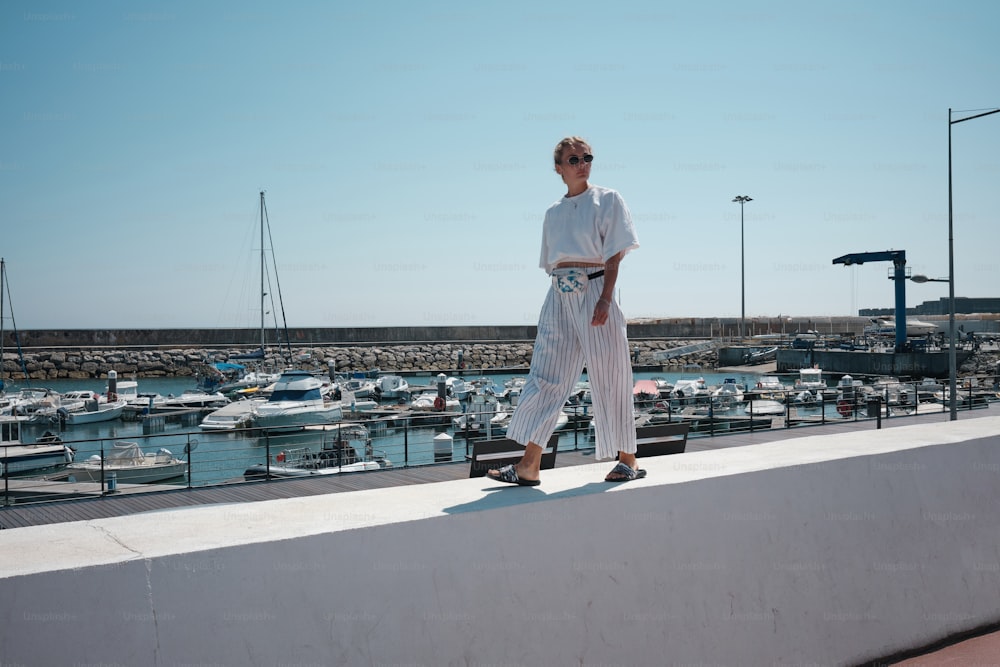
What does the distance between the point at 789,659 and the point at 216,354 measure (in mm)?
67540

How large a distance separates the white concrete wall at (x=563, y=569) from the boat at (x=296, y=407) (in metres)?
25.9

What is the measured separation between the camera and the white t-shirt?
10.6 ft

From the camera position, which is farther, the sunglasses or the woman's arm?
the sunglasses

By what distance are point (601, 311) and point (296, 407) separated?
2713 centimetres

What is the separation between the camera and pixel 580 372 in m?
3.34

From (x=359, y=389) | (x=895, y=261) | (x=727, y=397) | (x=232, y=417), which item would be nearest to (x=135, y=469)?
(x=232, y=417)

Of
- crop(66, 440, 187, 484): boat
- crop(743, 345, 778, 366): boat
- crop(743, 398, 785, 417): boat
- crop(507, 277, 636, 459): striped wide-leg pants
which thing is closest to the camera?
crop(507, 277, 636, 459): striped wide-leg pants

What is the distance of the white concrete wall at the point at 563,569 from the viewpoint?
1853mm

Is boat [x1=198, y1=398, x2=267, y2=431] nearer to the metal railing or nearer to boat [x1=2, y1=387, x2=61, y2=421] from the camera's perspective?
the metal railing

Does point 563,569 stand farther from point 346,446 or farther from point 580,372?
point 346,446

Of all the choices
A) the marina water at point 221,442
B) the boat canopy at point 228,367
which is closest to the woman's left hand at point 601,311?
the marina water at point 221,442

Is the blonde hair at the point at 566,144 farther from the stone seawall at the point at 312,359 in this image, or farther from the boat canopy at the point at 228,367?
the stone seawall at the point at 312,359

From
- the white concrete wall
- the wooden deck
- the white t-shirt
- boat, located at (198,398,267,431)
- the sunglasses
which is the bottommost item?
boat, located at (198,398,267,431)

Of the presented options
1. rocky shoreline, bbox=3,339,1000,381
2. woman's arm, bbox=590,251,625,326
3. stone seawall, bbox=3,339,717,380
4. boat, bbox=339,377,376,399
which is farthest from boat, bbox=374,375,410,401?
woman's arm, bbox=590,251,625,326
